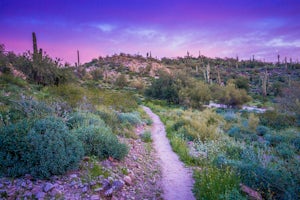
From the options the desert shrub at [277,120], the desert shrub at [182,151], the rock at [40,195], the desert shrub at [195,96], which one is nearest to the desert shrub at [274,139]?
the desert shrub at [277,120]

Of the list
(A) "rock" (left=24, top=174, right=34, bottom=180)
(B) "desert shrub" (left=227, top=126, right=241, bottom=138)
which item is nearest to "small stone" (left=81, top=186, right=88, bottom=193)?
(A) "rock" (left=24, top=174, right=34, bottom=180)

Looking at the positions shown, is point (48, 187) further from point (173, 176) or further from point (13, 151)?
point (173, 176)

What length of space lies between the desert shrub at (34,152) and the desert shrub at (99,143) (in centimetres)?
130

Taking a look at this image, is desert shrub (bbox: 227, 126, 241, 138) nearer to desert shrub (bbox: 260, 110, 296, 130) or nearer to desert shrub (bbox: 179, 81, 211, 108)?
desert shrub (bbox: 260, 110, 296, 130)

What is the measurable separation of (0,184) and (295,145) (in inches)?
521

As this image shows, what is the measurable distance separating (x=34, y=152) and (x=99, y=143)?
2264 millimetres

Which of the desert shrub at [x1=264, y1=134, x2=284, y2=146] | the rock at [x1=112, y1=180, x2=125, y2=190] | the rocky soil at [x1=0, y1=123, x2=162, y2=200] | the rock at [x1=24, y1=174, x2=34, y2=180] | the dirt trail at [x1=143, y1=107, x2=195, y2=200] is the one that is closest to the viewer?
the rocky soil at [x1=0, y1=123, x2=162, y2=200]

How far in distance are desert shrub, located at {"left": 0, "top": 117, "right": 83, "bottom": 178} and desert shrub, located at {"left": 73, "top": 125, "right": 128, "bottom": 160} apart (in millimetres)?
1296

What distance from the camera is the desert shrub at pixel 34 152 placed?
4.52 m

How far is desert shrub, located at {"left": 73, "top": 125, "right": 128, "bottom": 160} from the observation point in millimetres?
6469

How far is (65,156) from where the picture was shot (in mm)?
4930

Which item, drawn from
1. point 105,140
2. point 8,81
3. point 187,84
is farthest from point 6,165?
point 187,84

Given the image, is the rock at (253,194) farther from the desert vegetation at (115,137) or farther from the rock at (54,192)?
the rock at (54,192)

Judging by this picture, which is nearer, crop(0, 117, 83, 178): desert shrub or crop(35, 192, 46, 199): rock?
crop(35, 192, 46, 199): rock
